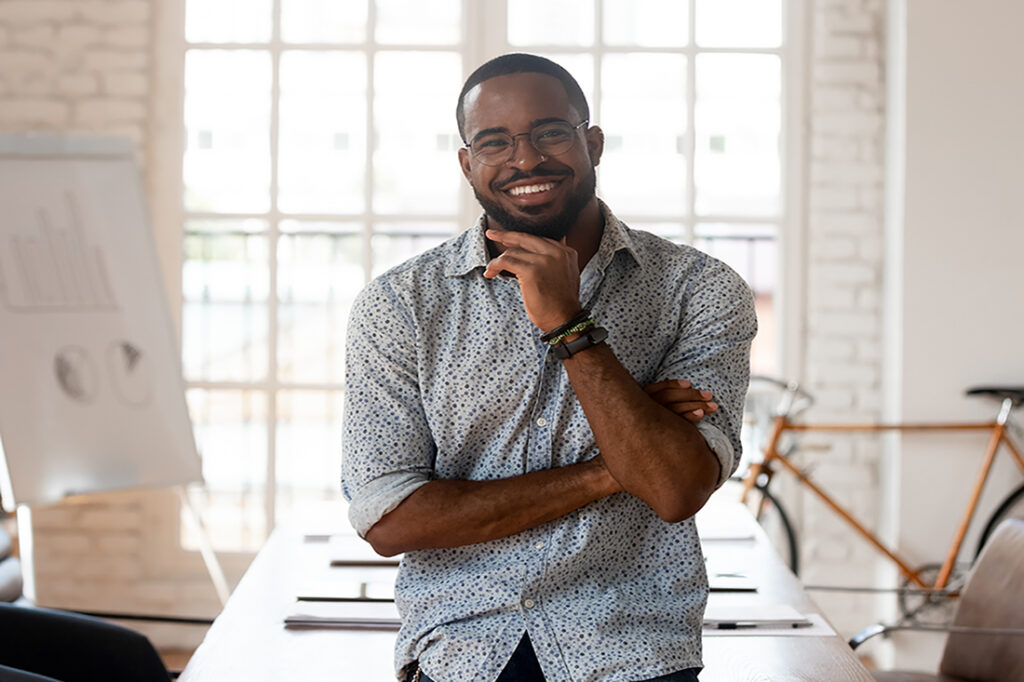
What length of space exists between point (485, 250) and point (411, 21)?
2.90 m

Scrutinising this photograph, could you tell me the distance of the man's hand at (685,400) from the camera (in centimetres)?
158

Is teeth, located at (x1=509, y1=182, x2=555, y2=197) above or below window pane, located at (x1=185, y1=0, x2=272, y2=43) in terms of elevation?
below

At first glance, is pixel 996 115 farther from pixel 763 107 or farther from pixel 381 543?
pixel 381 543

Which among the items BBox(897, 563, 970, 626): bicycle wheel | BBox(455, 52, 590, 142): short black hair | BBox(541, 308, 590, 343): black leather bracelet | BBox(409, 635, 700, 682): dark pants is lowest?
BBox(897, 563, 970, 626): bicycle wheel

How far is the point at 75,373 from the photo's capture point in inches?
131

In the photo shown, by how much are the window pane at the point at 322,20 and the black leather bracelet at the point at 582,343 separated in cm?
314

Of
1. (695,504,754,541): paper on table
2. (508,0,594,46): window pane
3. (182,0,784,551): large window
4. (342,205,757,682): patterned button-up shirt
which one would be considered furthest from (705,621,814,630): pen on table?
(508,0,594,46): window pane

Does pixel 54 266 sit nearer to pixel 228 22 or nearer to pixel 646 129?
pixel 228 22

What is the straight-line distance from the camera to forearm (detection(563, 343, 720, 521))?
152cm

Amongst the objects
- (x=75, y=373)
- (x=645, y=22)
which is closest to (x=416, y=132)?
(x=645, y=22)

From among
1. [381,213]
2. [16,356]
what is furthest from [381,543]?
[381,213]

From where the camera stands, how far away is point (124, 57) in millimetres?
4312

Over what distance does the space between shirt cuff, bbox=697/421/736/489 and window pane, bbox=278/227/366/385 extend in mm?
2966

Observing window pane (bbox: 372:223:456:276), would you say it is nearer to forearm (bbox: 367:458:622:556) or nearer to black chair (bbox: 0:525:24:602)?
black chair (bbox: 0:525:24:602)
